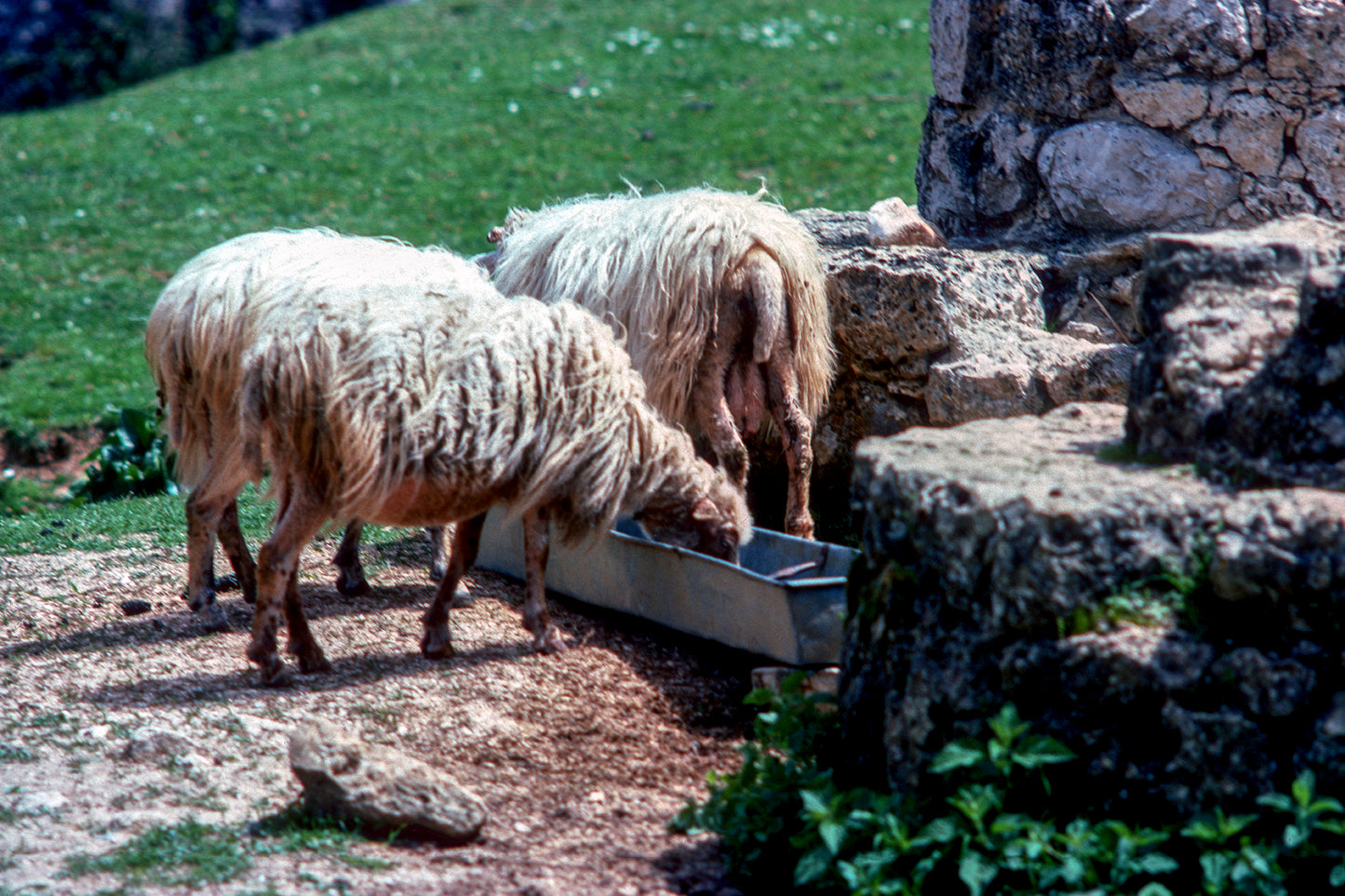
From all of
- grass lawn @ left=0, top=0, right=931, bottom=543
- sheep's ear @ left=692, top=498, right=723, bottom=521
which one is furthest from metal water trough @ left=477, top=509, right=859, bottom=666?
grass lawn @ left=0, top=0, right=931, bottom=543

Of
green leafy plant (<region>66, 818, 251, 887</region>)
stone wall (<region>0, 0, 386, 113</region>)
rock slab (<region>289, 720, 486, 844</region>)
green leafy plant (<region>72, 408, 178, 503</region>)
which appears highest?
stone wall (<region>0, 0, 386, 113</region>)

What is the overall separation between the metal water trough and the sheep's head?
86mm

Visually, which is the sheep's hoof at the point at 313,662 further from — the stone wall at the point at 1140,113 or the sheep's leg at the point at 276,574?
the stone wall at the point at 1140,113

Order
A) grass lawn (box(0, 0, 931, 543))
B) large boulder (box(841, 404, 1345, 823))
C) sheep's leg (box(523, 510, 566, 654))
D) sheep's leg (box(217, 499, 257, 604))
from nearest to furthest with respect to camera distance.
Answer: large boulder (box(841, 404, 1345, 823))
sheep's leg (box(523, 510, 566, 654))
sheep's leg (box(217, 499, 257, 604))
grass lawn (box(0, 0, 931, 543))

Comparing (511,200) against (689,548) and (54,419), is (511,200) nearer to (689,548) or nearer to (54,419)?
(54,419)

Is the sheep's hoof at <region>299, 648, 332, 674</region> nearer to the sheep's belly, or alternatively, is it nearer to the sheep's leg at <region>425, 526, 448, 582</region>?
the sheep's belly

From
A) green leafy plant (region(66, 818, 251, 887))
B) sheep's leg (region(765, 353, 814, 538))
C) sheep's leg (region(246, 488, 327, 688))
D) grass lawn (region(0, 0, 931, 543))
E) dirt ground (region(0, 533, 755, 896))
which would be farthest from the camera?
grass lawn (region(0, 0, 931, 543))

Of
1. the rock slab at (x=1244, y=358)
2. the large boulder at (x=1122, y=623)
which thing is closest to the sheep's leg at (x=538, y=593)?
the large boulder at (x=1122, y=623)

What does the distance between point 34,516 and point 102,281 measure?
586 centimetres

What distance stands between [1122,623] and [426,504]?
2.44m

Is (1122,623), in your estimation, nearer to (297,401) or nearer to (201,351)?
(297,401)

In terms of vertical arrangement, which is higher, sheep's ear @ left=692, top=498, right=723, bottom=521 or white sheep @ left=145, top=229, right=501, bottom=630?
white sheep @ left=145, top=229, right=501, bottom=630

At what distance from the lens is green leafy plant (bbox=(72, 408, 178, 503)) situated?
763cm

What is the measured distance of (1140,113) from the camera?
19.4 ft
